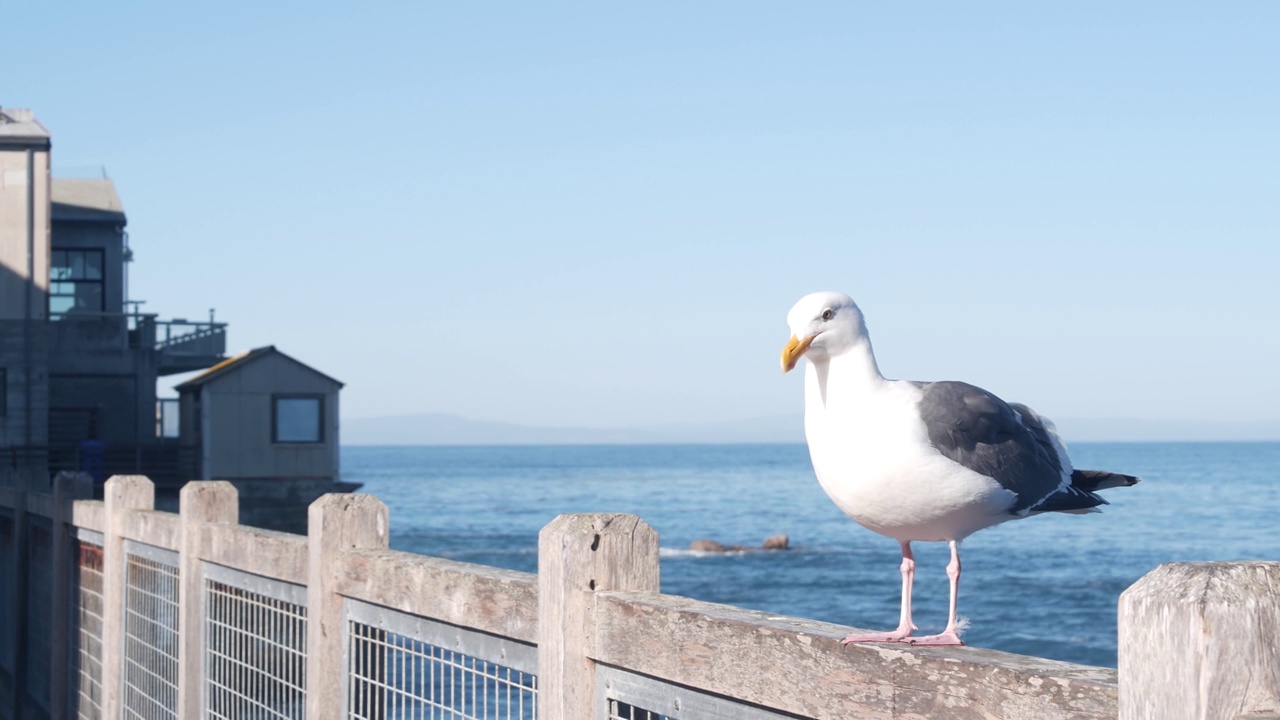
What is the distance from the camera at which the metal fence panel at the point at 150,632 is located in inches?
260

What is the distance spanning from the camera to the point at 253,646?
5582mm

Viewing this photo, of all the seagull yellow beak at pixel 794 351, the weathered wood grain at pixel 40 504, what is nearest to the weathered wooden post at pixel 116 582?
the weathered wood grain at pixel 40 504

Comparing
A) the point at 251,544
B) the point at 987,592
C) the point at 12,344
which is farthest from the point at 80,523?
the point at 987,592

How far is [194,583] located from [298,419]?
27.6 meters

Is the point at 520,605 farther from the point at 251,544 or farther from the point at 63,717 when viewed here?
the point at 63,717

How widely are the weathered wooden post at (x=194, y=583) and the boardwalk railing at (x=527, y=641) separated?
0.04 ft

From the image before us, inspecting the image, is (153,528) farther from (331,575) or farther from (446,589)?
(446,589)

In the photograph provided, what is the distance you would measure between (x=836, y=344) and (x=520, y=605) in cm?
114

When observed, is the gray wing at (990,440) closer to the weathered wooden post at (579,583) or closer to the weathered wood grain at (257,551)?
the weathered wooden post at (579,583)

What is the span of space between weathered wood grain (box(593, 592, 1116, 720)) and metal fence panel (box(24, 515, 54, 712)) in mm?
7009

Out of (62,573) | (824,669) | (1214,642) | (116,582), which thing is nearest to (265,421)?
(62,573)

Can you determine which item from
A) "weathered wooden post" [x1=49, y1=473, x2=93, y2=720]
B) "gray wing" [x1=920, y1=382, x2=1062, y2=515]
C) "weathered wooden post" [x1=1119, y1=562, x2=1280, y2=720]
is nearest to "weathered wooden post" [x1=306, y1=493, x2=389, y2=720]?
"gray wing" [x1=920, y1=382, x2=1062, y2=515]

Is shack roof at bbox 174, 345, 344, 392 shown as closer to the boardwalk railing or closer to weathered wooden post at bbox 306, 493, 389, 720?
the boardwalk railing

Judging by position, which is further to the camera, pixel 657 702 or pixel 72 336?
pixel 72 336
